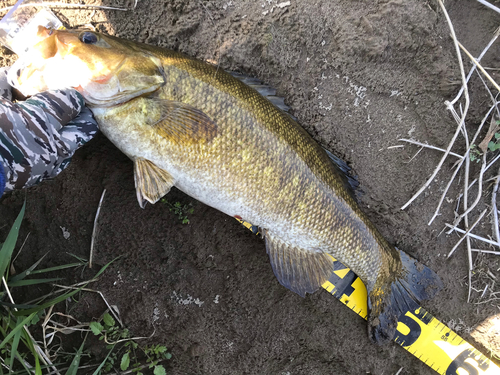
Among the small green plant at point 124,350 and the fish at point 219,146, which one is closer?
the fish at point 219,146

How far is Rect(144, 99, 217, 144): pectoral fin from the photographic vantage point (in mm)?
1917

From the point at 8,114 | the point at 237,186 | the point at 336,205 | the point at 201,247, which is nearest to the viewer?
the point at 8,114

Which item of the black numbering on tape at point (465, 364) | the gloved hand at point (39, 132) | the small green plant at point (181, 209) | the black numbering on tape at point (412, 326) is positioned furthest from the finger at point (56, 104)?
the black numbering on tape at point (465, 364)

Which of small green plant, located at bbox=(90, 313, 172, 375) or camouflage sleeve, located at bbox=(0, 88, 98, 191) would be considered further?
small green plant, located at bbox=(90, 313, 172, 375)

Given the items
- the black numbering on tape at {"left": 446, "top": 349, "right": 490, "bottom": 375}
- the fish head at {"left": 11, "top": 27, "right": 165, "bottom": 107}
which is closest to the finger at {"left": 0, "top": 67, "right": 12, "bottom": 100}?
the fish head at {"left": 11, "top": 27, "right": 165, "bottom": 107}

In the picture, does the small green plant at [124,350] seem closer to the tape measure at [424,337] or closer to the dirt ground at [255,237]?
the dirt ground at [255,237]

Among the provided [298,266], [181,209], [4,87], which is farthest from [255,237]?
[4,87]

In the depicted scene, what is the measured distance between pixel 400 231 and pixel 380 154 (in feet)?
2.20

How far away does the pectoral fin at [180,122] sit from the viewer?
1917 millimetres

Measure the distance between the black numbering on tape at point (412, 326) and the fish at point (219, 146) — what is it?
0.48 metres

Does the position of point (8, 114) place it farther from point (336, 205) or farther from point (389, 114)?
point (389, 114)

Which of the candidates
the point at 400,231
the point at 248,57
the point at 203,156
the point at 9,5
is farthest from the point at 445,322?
the point at 9,5

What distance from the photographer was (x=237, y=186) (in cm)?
210

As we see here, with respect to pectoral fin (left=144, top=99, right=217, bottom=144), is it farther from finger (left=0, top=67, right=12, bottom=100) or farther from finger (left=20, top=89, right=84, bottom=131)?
finger (left=0, top=67, right=12, bottom=100)
